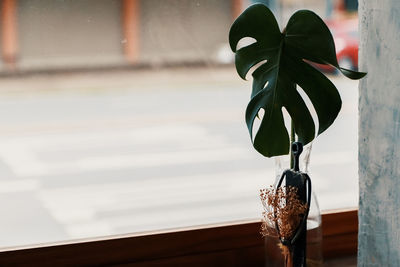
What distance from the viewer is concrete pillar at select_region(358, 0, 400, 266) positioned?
154cm

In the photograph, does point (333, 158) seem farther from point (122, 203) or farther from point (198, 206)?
point (122, 203)

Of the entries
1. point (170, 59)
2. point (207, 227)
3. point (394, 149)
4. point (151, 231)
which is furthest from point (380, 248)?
point (170, 59)

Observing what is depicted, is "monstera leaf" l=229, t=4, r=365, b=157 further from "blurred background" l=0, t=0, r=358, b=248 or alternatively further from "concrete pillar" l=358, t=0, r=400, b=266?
"blurred background" l=0, t=0, r=358, b=248

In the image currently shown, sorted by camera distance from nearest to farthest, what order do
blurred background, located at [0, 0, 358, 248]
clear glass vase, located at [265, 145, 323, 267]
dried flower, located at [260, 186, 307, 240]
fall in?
1. dried flower, located at [260, 186, 307, 240]
2. clear glass vase, located at [265, 145, 323, 267]
3. blurred background, located at [0, 0, 358, 248]

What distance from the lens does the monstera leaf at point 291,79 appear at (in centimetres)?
150

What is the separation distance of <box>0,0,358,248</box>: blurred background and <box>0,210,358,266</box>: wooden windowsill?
92 millimetres

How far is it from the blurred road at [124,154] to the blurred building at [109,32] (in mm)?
42

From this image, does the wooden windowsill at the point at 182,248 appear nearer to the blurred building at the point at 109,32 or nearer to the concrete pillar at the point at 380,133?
the concrete pillar at the point at 380,133

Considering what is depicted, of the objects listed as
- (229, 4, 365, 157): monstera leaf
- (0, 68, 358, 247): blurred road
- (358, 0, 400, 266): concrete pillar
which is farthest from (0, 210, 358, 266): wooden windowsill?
(229, 4, 365, 157): monstera leaf

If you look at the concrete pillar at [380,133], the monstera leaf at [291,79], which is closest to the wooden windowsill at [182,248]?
the concrete pillar at [380,133]

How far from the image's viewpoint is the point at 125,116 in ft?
5.89

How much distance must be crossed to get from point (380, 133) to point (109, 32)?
70 cm

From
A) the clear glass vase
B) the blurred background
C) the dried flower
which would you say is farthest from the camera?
the blurred background

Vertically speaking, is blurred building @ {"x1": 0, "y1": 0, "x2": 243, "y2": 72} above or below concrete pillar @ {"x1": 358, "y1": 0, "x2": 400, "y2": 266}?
above
